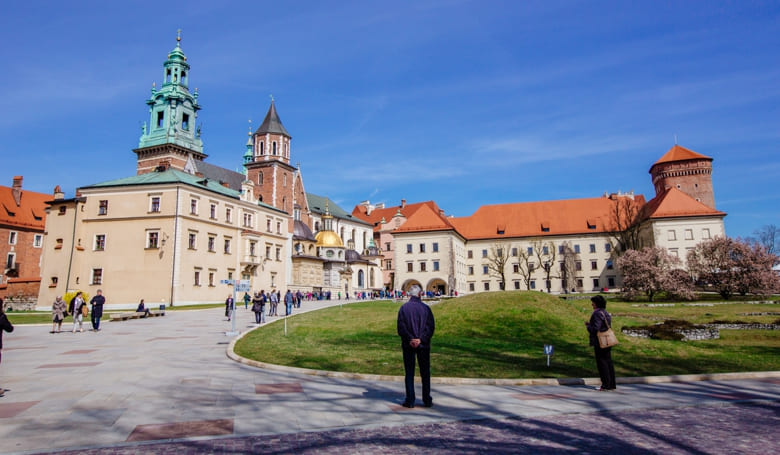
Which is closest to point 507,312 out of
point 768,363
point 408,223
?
point 768,363

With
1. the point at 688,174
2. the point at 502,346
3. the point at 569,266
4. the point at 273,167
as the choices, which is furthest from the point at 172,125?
the point at 688,174

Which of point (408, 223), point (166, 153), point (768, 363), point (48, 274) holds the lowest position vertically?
point (768, 363)

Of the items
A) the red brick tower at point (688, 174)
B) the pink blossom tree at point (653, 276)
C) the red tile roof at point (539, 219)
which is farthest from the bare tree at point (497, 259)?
the red brick tower at point (688, 174)

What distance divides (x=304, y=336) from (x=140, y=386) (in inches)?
394

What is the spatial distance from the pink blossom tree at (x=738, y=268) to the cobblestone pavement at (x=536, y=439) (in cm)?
5186

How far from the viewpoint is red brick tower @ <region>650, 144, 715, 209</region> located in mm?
86125

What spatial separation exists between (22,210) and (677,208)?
96.4 metres

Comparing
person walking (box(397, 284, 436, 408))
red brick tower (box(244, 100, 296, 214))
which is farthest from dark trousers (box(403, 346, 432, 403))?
red brick tower (box(244, 100, 296, 214))

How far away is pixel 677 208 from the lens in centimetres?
6912

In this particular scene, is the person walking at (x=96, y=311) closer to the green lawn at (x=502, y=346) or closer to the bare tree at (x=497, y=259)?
the green lawn at (x=502, y=346)

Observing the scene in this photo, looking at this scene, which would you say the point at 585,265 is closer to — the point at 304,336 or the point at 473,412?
the point at 304,336

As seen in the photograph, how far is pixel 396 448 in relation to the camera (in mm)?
5844

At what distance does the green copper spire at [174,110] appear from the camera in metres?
82.1

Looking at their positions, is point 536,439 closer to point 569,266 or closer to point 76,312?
point 76,312
